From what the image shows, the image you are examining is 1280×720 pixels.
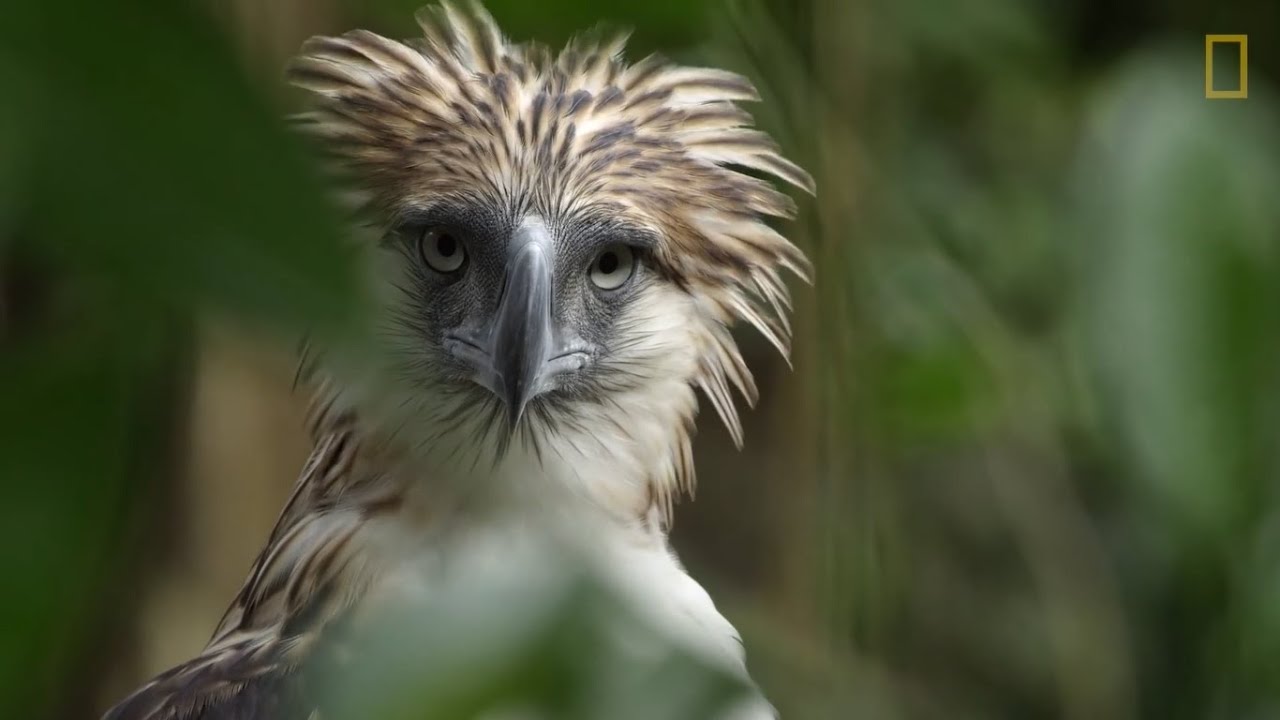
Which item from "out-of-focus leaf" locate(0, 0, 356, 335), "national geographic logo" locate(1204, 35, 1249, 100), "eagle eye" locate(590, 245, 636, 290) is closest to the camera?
"out-of-focus leaf" locate(0, 0, 356, 335)

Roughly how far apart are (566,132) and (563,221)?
62 mm

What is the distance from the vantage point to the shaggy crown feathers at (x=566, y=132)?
94 centimetres

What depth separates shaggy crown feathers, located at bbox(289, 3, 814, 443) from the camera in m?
0.94

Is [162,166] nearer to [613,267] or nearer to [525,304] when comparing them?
[525,304]

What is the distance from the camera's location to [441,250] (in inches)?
38.0

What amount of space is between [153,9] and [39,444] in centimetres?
5

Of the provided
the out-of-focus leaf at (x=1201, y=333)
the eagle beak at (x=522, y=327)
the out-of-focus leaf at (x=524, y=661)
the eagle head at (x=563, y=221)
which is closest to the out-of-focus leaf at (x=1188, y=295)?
the out-of-focus leaf at (x=1201, y=333)

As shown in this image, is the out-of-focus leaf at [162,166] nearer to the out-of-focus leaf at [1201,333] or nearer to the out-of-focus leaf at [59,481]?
the out-of-focus leaf at [59,481]

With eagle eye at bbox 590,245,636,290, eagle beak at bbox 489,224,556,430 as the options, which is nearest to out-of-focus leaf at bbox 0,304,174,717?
eagle beak at bbox 489,224,556,430

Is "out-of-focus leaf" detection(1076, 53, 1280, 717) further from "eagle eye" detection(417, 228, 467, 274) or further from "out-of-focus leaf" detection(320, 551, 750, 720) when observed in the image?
"out-of-focus leaf" detection(320, 551, 750, 720)

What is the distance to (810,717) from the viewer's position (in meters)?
0.58

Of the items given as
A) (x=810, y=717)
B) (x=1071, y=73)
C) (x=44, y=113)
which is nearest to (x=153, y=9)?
(x=44, y=113)

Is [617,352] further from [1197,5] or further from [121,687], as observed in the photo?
[1197,5]

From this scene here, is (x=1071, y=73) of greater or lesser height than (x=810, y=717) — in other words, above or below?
above
